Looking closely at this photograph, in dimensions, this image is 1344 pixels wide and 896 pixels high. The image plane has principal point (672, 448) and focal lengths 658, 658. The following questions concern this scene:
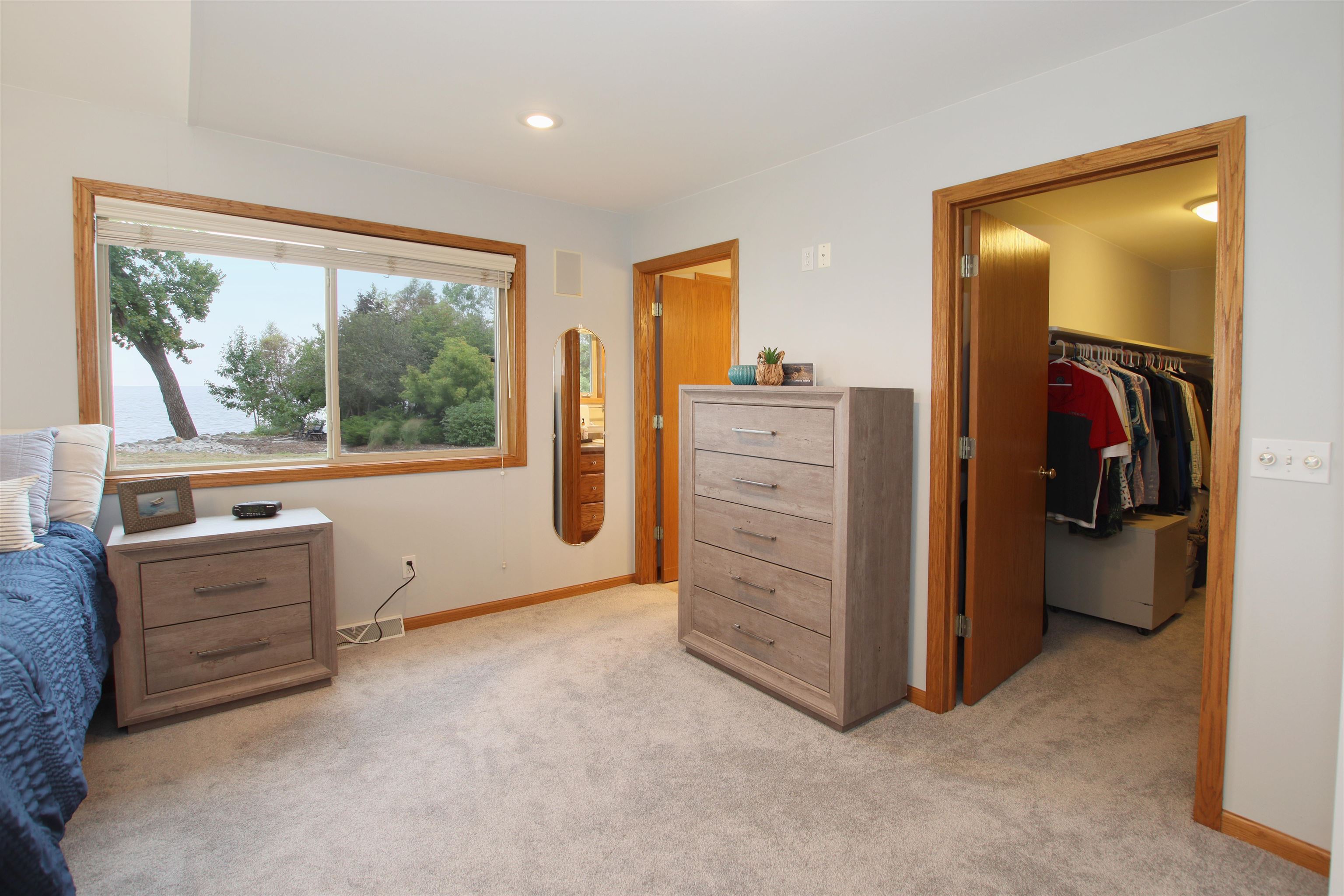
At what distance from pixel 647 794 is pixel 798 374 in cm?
170

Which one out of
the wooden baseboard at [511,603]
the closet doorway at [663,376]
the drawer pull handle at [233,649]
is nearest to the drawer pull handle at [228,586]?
the drawer pull handle at [233,649]

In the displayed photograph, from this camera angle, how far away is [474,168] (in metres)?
3.23

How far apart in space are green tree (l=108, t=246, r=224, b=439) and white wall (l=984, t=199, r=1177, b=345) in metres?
3.59

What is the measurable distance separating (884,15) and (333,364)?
2745 mm

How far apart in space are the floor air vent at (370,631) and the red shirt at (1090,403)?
11.6 feet

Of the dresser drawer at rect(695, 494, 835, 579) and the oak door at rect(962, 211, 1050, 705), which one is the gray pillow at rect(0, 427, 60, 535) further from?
the oak door at rect(962, 211, 1050, 705)

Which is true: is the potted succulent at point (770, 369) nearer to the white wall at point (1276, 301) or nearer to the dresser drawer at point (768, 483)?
the dresser drawer at point (768, 483)

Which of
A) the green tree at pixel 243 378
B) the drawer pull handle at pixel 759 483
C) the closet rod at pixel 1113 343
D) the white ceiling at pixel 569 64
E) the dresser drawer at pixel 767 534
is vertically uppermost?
the white ceiling at pixel 569 64

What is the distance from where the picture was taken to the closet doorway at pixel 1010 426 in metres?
1.83

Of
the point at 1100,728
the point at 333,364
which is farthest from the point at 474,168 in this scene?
the point at 1100,728

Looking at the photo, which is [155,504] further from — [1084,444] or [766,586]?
[1084,444]

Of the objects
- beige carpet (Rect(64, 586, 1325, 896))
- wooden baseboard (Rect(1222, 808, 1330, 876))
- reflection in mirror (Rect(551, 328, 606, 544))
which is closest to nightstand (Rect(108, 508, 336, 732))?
beige carpet (Rect(64, 586, 1325, 896))

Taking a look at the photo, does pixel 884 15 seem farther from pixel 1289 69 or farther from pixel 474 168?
pixel 474 168

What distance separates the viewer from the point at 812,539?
97.9 inches
